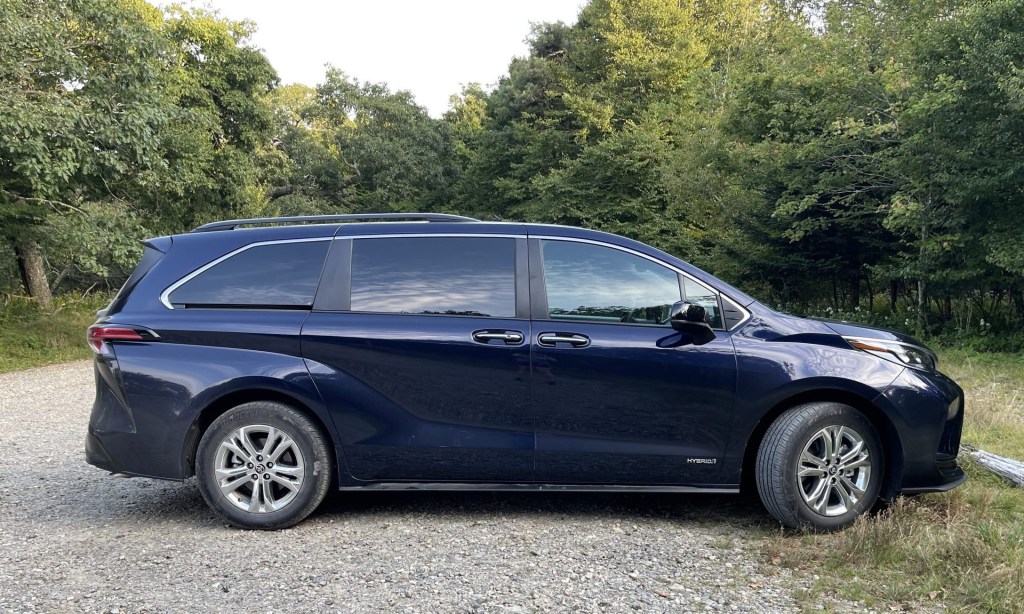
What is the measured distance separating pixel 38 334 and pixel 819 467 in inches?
637

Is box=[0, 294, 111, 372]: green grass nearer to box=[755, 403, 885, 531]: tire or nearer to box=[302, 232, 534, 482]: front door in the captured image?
box=[302, 232, 534, 482]: front door

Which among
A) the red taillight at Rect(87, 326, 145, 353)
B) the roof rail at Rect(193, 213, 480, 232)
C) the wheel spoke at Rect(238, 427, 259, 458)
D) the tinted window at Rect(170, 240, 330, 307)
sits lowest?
the wheel spoke at Rect(238, 427, 259, 458)

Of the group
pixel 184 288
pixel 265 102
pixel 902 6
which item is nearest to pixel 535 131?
pixel 265 102

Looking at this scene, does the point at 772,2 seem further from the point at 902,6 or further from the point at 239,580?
the point at 239,580

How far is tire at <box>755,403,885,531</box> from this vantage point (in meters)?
3.93

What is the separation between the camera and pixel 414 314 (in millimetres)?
4176

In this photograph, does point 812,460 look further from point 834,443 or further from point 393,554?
point 393,554

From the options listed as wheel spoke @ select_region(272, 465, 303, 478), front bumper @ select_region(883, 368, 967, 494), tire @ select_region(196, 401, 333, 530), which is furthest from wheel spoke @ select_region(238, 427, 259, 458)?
front bumper @ select_region(883, 368, 967, 494)

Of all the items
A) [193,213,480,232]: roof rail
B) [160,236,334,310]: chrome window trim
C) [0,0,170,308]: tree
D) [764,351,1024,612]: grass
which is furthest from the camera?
[0,0,170,308]: tree

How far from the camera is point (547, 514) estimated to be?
434cm

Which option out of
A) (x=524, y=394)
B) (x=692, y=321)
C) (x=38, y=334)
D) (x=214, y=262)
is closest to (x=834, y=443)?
(x=692, y=321)

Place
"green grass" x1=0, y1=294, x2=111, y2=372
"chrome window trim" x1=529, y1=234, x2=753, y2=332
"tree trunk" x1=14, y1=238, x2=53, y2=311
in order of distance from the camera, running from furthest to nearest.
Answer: "tree trunk" x1=14, y1=238, x2=53, y2=311, "green grass" x1=0, y1=294, x2=111, y2=372, "chrome window trim" x1=529, y1=234, x2=753, y2=332

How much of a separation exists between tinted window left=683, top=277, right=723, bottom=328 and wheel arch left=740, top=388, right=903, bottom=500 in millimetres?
598

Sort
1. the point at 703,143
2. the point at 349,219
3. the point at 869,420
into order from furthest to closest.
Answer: the point at 703,143 → the point at 349,219 → the point at 869,420
